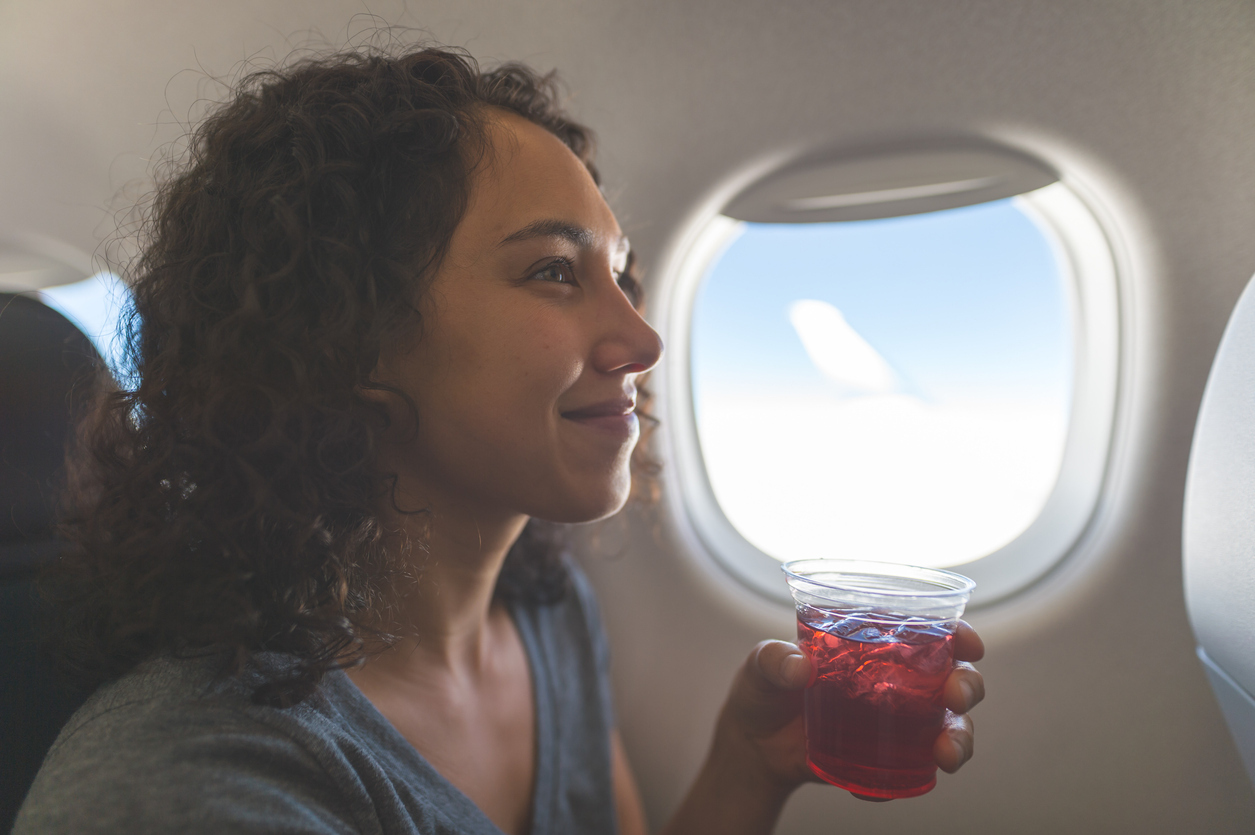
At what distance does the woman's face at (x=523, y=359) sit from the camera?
0.95 m

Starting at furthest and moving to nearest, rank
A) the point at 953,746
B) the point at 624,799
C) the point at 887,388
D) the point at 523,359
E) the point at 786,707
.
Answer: the point at 887,388, the point at 624,799, the point at 786,707, the point at 523,359, the point at 953,746

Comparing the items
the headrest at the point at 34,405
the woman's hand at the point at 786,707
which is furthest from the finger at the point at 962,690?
the headrest at the point at 34,405

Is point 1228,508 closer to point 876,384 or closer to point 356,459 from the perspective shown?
point 876,384

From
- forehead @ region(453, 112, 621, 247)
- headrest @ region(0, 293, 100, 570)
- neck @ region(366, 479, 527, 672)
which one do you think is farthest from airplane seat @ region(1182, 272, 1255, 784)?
headrest @ region(0, 293, 100, 570)

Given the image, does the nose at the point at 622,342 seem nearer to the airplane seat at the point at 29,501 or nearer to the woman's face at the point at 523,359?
the woman's face at the point at 523,359

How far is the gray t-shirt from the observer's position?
643mm

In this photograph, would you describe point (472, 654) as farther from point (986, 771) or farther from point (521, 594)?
point (986, 771)

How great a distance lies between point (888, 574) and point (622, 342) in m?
0.51

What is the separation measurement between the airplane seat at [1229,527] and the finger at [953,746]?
1.30 feet

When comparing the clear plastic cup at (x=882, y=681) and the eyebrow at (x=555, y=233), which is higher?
the eyebrow at (x=555, y=233)

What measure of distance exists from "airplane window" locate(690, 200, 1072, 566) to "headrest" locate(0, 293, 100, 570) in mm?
1217

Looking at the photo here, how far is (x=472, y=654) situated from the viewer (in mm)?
1211

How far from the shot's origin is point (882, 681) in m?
0.77

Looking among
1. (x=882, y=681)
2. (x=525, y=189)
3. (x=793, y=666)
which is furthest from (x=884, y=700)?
(x=525, y=189)
